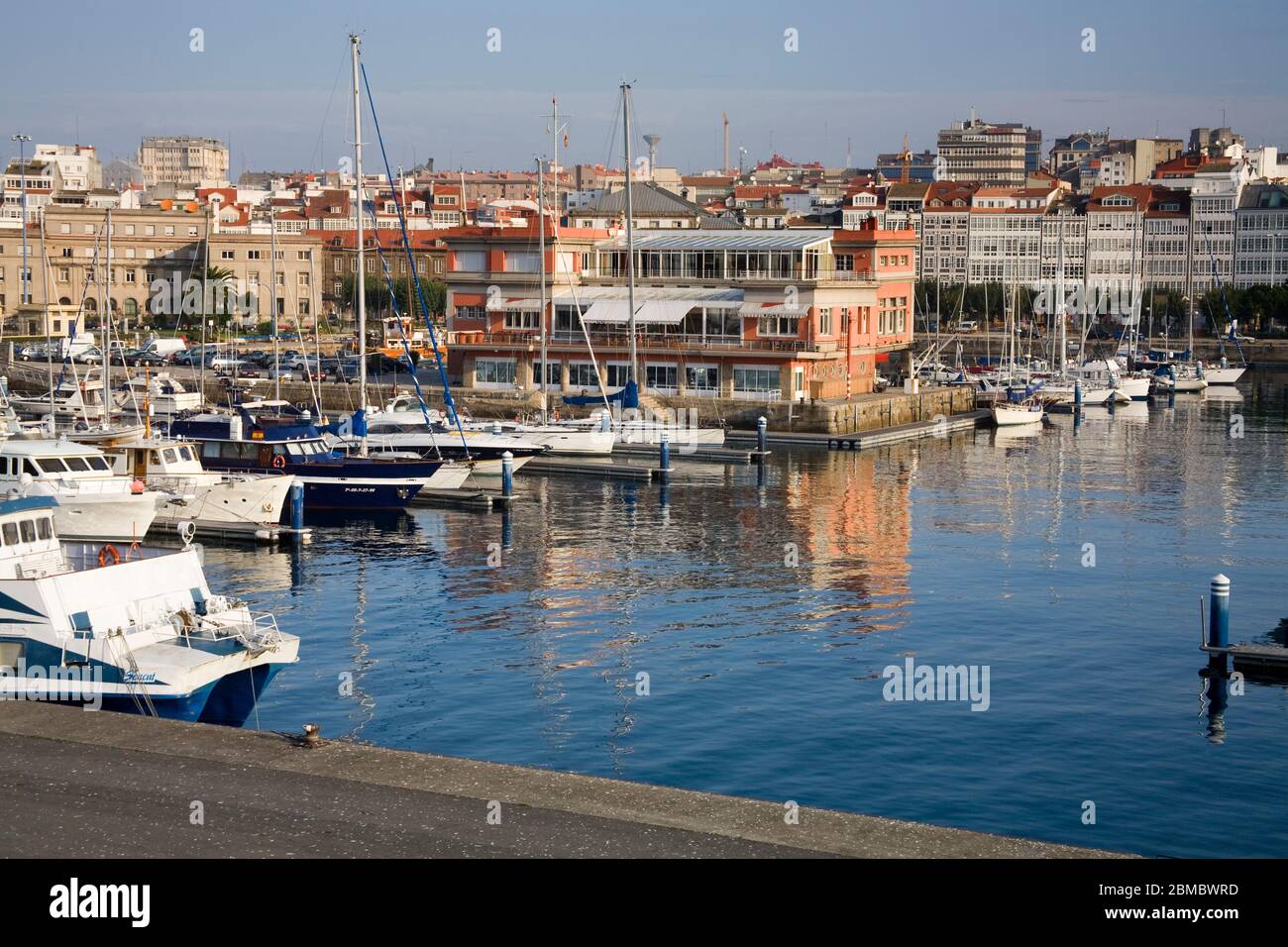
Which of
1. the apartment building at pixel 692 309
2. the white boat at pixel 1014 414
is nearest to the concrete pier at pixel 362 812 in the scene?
the apartment building at pixel 692 309

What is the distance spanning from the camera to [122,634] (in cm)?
2100

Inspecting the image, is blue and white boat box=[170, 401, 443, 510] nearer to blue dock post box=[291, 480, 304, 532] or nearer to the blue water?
the blue water

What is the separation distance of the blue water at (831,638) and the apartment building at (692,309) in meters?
13.9

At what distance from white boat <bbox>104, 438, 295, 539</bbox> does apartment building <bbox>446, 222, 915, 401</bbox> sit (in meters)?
23.5

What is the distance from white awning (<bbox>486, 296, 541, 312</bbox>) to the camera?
67.4 m

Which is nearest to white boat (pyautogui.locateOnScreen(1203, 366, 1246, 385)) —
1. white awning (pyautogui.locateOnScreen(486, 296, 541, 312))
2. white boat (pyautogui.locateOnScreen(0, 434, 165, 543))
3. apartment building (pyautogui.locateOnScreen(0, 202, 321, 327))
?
white awning (pyautogui.locateOnScreen(486, 296, 541, 312))

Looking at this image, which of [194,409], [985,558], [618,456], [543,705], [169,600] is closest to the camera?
[169,600]

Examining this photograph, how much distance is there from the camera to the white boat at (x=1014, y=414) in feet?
221

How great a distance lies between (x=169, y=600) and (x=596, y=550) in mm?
16515

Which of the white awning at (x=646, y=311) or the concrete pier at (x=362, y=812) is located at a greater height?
the white awning at (x=646, y=311)

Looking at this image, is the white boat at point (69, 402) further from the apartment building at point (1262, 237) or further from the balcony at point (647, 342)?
the apartment building at point (1262, 237)
